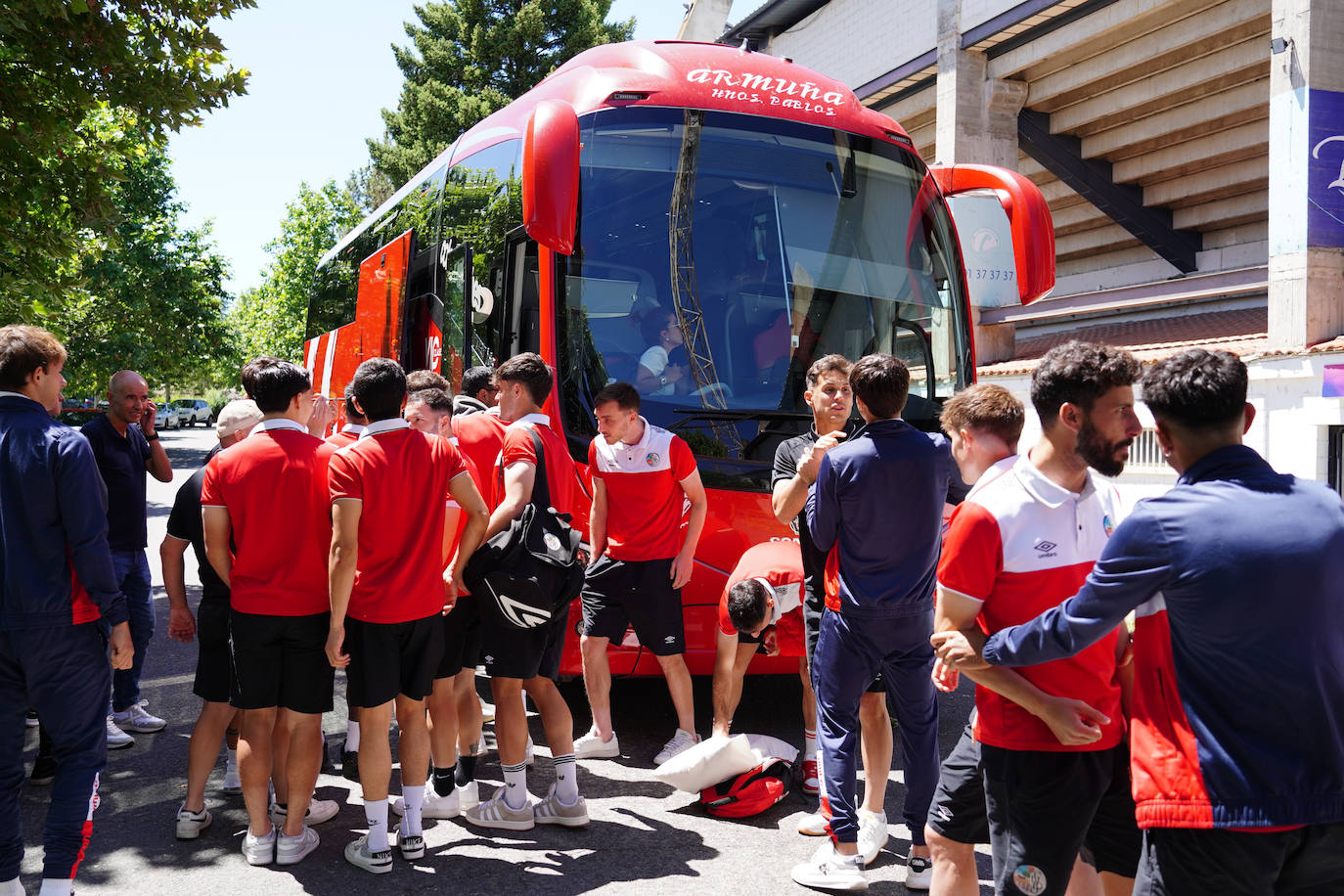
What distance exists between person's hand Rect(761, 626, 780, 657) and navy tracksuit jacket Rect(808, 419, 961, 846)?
1.02 m

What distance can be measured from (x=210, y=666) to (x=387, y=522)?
1.19 metres

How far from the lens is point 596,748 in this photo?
5.45 m

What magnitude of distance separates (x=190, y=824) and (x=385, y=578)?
1.42 m

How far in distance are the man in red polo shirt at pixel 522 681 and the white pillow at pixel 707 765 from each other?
439 mm

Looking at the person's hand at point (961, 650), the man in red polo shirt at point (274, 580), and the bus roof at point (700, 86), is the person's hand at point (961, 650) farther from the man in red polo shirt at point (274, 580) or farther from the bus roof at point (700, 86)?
the bus roof at point (700, 86)

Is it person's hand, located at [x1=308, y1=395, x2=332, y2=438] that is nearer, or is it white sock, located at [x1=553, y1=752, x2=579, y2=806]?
white sock, located at [x1=553, y1=752, x2=579, y2=806]

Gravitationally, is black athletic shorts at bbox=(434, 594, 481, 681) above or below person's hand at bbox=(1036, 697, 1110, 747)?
below

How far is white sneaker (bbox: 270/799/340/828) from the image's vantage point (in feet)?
14.7

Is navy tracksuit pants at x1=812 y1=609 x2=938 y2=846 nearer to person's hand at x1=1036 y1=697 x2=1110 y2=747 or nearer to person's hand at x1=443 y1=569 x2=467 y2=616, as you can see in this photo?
person's hand at x1=1036 y1=697 x2=1110 y2=747

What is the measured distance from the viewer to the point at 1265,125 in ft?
52.7

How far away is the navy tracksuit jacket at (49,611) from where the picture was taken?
3525 mm

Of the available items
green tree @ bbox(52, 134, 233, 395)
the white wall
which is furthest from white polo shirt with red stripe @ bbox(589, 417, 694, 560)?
green tree @ bbox(52, 134, 233, 395)

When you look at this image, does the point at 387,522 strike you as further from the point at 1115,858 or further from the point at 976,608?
the point at 1115,858

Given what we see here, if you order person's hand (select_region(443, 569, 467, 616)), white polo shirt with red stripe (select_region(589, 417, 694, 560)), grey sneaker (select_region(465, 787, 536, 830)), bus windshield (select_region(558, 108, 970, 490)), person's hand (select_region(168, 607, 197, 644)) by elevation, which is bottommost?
grey sneaker (select_region(465, 787, 536, 830))
